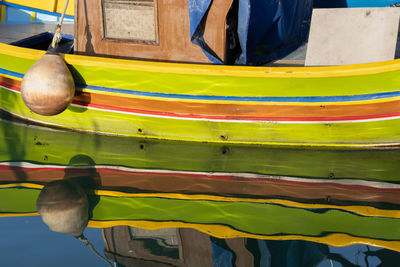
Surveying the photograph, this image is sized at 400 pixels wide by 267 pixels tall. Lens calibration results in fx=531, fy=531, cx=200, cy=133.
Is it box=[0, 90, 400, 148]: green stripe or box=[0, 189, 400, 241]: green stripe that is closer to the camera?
box=[0, 189, 400, 241]: green stripe

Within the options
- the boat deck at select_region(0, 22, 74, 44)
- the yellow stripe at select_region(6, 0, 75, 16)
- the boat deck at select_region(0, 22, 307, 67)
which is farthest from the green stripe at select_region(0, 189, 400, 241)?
the yellow stripe at select_region(6, 0, 75, 16)

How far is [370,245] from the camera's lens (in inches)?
156

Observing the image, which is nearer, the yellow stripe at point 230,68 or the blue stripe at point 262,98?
the yellow stripe at point 230,68

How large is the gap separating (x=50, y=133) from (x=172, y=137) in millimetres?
1467

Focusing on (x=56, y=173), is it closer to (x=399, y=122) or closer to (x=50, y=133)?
(x=50, y=133)

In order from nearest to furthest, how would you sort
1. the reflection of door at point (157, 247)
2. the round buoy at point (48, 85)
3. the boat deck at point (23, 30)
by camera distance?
1. the reflection of door at point (157, 247)
2. the round buoy at point (48, 85)
3. the boat deck at point (23, 30)

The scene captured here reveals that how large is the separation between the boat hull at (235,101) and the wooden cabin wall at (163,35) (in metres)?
0.29

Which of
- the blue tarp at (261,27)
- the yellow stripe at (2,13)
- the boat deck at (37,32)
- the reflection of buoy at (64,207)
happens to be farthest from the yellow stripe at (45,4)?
the reflection of buoy at (64,207)

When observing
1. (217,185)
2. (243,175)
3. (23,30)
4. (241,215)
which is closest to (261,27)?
(243,175)

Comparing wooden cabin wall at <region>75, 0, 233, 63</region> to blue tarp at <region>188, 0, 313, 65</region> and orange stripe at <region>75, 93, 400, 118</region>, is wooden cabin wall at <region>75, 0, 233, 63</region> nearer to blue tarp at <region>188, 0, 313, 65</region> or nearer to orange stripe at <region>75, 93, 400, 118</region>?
blue tarp at <region>188, 0, 313, 65</region>

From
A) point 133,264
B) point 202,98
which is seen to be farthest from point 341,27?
point 133,264

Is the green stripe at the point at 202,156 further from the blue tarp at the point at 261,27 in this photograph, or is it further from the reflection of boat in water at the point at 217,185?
the blue tarp at the point at 261,27

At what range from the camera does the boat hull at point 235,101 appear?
5.06 meters

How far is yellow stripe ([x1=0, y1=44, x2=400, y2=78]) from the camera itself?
4.91 meters
